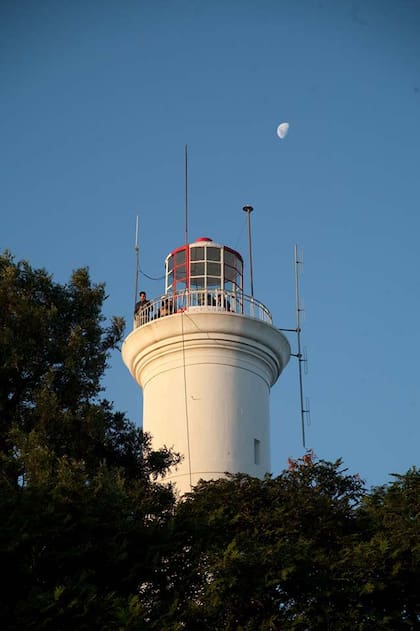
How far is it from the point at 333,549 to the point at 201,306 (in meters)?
9.00

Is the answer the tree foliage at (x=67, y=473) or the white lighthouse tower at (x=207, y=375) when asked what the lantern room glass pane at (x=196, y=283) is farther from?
the tree foliage at (x=67, y=473)

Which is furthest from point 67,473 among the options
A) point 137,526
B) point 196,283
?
point 196,283

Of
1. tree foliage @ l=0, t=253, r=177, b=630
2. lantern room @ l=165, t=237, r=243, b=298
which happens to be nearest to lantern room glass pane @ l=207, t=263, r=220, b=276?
lantern room @ l=165, t=237, r=243, b=298

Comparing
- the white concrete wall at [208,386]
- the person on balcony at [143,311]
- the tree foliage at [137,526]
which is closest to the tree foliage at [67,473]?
the tree foliage at [137,526]

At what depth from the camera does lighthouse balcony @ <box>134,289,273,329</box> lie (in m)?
26.8

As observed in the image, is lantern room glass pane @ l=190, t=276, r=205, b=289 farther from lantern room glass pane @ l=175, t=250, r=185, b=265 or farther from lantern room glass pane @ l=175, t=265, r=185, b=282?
lantern room glass pane @ l=175, t=250, r=185, b=265

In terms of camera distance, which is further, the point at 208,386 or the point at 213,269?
the point at 213,269

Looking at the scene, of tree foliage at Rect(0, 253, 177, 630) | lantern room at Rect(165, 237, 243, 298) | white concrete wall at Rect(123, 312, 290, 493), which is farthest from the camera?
lantern room at Rect(165, 237, 243, 298)

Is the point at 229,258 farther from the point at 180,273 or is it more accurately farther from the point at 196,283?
the point at 180,273

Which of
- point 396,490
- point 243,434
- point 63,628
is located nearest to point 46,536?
point 63,628

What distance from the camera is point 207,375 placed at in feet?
85.0

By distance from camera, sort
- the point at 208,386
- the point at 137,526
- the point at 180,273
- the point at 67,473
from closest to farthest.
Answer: the point at 137,526 → the point at 67,473 → the point at 208,386 → the point at 180,273

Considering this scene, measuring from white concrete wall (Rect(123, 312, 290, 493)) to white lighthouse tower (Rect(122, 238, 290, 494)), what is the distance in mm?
23

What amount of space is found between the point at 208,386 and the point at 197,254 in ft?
13.3
